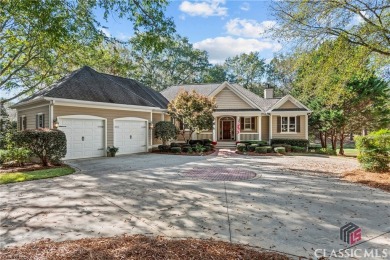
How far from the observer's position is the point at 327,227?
13.4ft

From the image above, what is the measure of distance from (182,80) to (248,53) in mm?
14755

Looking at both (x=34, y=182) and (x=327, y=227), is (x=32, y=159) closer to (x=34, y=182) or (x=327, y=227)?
(x=34, y=182)

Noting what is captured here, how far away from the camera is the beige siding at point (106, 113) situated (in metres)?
12.0

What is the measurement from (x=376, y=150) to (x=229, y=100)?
13703 millimetres

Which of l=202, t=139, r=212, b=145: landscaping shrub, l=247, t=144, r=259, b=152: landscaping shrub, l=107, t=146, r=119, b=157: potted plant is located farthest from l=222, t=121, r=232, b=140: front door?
l=107, t=146, r=119, b=157: potted plant

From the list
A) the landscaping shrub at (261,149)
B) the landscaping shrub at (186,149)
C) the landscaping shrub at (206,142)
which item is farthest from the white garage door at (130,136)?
the landscaping shrub at (261,149)

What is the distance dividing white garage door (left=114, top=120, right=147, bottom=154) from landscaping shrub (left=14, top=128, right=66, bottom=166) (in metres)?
4.35

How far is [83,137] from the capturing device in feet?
42.6

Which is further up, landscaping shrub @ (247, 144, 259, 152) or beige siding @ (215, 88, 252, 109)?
beige siding @ (215, 88, 252, 109)

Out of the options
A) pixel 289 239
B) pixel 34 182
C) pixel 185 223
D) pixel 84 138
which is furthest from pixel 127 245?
pixel 84 138

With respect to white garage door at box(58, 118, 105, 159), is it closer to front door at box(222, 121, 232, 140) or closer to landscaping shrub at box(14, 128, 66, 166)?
landscaping shrub at box(14, 128, 66, 166)

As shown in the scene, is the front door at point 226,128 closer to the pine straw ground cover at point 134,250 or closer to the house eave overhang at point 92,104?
the house eave overhang at point 92,104

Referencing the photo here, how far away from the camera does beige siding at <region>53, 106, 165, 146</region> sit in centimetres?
1198

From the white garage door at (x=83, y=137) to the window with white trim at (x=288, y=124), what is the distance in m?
15.2
